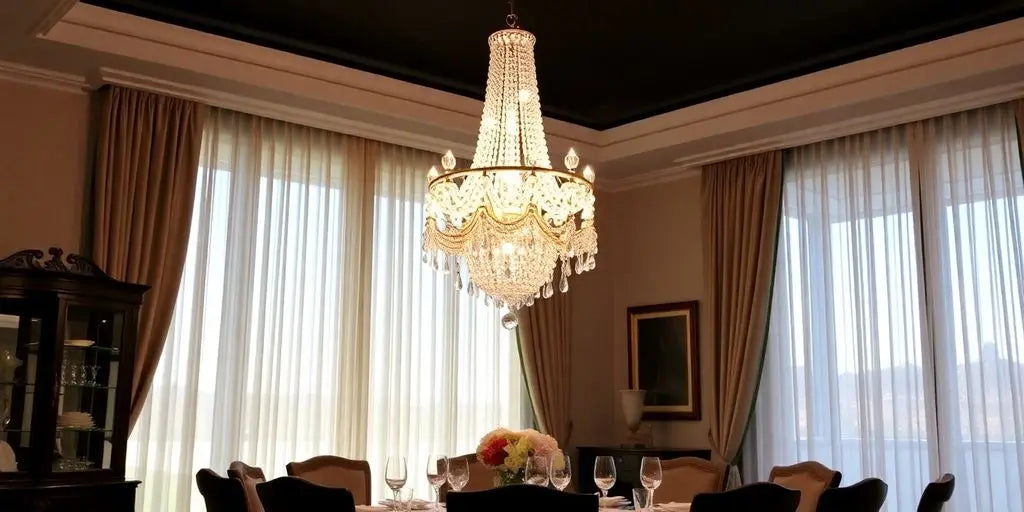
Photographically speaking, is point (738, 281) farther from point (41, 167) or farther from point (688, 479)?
point (41, 167)

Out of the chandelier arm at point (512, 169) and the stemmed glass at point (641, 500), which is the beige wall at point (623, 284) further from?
the stemmed glass at point (641, 500)

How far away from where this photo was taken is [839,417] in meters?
6.06

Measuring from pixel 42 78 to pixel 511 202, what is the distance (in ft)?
9.47

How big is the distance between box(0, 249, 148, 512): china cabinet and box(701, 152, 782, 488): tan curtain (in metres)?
3.82

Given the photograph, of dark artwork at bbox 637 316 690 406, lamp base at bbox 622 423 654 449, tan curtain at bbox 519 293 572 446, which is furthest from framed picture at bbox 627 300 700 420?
tan curtain at bbox 519 293 572 446

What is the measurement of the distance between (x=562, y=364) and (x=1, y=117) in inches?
160

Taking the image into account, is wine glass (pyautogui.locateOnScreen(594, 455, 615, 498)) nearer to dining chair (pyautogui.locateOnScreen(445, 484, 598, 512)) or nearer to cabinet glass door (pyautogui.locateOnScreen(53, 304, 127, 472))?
dining chair (pyautogui.locateOnScreen(445, 484, 598, 512))

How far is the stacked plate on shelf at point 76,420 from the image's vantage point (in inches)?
185

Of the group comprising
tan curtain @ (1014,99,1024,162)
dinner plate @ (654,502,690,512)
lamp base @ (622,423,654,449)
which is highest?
tan curtain @ (1014,99,1024,162)

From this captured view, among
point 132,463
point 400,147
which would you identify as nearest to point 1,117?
point 132,463

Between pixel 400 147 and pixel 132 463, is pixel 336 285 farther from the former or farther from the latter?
pixel 132 463

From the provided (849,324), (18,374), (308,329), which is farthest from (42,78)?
(849,324)

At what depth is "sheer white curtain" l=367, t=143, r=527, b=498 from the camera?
20.5 ft

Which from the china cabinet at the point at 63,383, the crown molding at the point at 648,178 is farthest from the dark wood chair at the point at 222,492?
the crown molding at the point at 648,178
